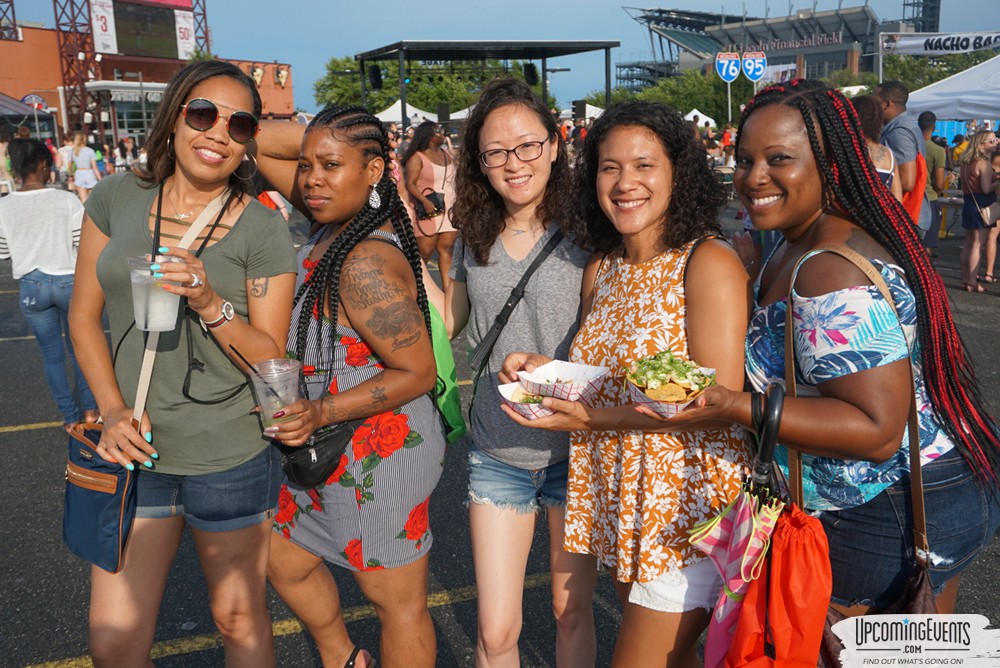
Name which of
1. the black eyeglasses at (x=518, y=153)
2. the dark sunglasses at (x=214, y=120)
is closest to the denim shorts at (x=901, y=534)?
the black eyeglasses at (x=518, y=153)

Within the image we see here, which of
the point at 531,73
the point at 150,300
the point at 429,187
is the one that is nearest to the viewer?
the point at 150,300

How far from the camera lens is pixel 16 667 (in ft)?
9.96

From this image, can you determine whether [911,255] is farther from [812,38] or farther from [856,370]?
[812,38]

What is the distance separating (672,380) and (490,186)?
4.20 feet

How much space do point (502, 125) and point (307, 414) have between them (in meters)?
1.17

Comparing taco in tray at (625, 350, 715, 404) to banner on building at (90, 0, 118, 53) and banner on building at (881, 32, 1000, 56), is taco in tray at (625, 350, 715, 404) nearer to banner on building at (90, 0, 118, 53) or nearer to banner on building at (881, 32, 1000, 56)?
banner on building at (881, 32, 1000, 56)

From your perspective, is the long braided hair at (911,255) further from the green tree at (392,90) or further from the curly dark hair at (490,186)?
the green tree at (392,90)

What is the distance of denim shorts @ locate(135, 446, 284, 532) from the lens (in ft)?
7.47

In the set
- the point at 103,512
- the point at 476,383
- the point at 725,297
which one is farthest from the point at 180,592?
the point at 725,297

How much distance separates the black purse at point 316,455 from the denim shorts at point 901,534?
1.32m

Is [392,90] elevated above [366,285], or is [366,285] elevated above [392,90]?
[392,90]

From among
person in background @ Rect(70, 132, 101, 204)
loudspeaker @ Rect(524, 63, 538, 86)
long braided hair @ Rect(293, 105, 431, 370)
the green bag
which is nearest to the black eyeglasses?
long braided hair @ Rect(293, 105, 431, 370)

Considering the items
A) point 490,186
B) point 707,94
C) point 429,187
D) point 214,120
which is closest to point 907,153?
point 429,187

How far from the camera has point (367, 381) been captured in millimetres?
2334
